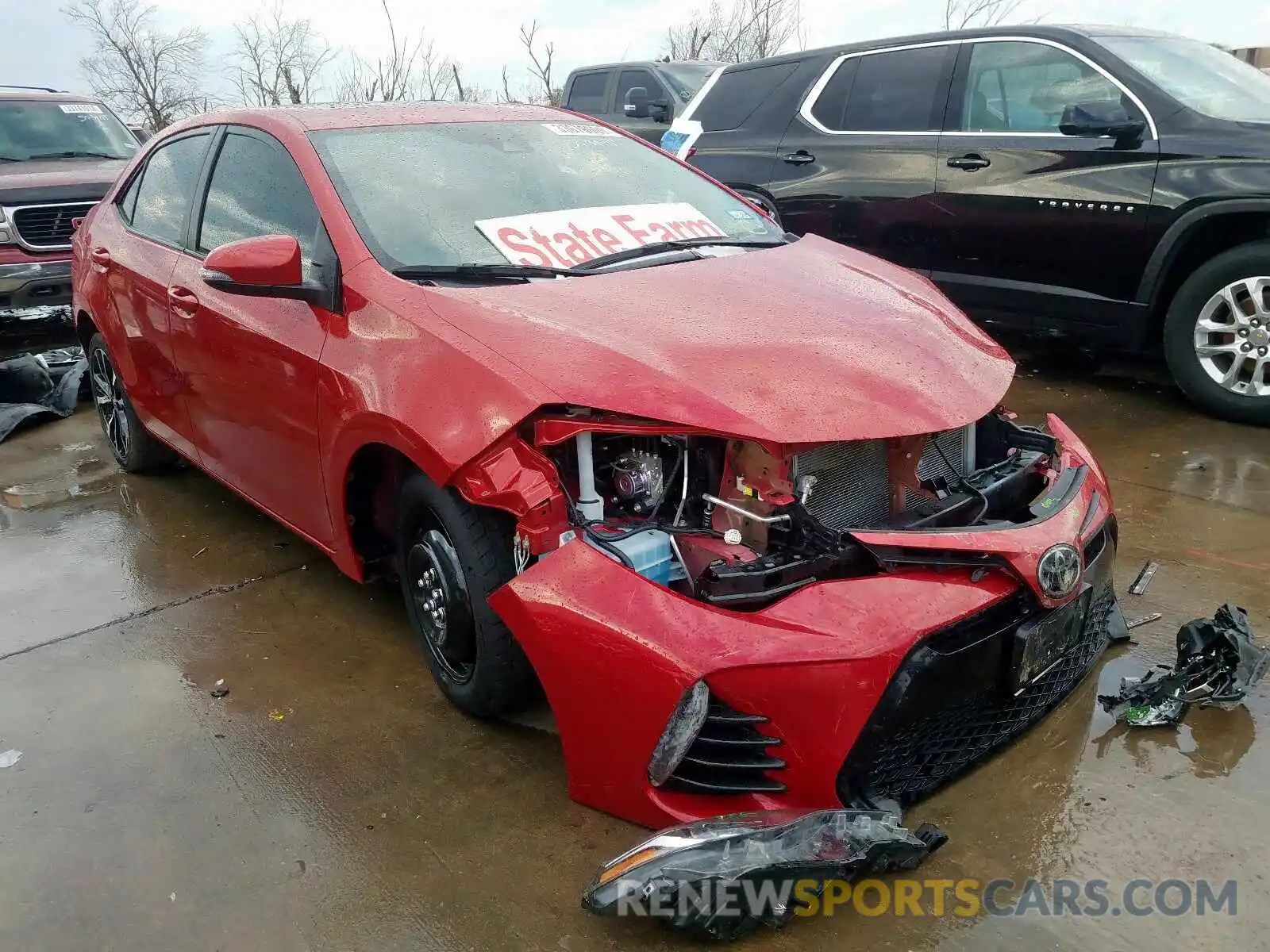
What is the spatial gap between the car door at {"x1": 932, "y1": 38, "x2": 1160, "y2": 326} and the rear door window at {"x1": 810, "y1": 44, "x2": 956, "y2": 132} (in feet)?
0.37

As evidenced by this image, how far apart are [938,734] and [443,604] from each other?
126 centimetres

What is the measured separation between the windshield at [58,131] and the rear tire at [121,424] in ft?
14.4

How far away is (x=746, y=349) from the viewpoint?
241 cm

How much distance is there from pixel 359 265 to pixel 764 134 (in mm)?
4131

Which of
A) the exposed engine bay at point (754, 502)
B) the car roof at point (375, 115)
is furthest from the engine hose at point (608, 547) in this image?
the car roof at point (375, 115)

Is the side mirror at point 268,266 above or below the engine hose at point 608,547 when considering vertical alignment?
above

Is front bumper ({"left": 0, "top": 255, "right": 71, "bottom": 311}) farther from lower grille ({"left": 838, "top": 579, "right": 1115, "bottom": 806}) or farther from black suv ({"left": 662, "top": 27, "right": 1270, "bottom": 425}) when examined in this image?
lower grille ({"left": 838, "top": 579, "right": 1115, "bottom": 806})

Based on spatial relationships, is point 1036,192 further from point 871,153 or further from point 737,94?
point 737,94

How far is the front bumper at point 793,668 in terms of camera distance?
2.02 m

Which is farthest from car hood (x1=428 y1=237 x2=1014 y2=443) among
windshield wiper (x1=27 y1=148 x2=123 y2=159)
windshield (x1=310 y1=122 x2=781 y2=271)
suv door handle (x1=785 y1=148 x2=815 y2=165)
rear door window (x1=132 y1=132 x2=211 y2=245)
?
windshield wiper (x1=27 y1=148 x2=123 y2=159)

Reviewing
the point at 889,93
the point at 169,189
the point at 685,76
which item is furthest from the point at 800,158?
the point at 685,76

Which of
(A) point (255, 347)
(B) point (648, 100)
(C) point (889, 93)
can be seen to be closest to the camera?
(A) point (255, 347)

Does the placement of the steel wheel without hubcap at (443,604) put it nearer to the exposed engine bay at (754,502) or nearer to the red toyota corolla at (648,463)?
the red toyota corolla at (648,463)

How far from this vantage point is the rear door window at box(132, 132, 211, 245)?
3793 millimetres
